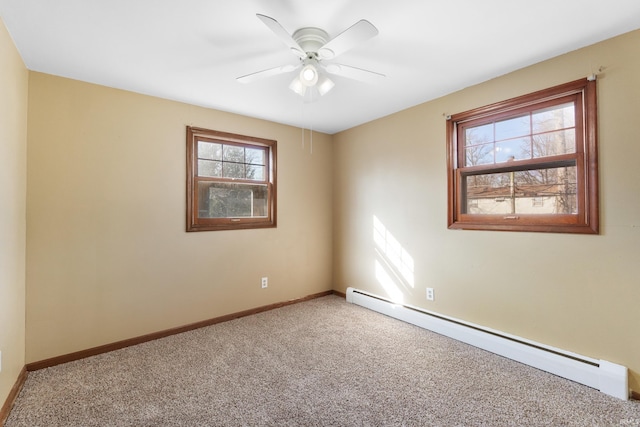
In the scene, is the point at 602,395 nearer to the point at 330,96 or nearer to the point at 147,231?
the point at 330,96

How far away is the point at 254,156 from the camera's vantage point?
11.6 ft

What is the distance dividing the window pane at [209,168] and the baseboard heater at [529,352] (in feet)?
8.04

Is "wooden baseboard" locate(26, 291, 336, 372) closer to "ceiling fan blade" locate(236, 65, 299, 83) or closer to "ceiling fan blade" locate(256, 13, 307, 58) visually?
"ceiling fan blade" locate(236, 65, 299, 83)

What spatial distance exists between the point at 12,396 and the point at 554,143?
13.7 ft

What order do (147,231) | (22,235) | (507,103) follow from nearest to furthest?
(22,235) → (507,103) → (147,231)

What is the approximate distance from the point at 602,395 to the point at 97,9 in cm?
386

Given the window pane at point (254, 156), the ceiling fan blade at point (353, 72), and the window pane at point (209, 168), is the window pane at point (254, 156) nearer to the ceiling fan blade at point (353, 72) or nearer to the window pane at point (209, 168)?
the window pane at point (209, 168)

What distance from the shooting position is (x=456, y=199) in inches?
111

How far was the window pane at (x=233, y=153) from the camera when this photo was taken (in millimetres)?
3289

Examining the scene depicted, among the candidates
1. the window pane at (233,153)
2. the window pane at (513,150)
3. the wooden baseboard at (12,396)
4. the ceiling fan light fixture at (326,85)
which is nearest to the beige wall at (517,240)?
the window pane at (513,150)

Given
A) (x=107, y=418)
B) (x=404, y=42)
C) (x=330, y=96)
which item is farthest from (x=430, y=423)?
(x=330, y=96)

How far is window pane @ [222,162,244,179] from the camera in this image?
3.28 meters

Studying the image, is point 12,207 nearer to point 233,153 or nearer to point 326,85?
point 233,153

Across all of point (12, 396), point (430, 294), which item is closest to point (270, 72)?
point (430, 294)
